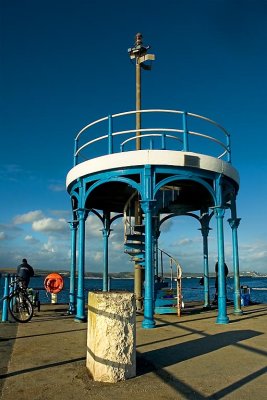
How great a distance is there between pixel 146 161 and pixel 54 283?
7107mm

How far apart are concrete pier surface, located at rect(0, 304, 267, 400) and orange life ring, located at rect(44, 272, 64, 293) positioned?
4265mm

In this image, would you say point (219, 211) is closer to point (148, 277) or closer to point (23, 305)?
point (148, 277)

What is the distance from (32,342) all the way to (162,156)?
6.13m

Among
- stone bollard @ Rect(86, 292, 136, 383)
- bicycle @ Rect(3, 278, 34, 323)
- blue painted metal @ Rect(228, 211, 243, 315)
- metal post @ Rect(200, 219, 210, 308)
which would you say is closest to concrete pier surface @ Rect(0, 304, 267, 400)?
stone bollard @ Rect(86, 292, 136, 383)

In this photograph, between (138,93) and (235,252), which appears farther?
(138,93)

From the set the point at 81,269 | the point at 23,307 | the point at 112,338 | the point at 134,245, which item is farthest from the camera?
the point at 134,245

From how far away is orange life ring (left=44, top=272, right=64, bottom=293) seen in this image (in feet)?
52.6

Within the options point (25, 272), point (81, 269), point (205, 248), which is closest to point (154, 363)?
point (81, 269)

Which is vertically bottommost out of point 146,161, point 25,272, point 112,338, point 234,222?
point 112,338

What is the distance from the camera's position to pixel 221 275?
12.4m

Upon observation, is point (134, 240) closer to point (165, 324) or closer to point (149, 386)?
point (165, 324)

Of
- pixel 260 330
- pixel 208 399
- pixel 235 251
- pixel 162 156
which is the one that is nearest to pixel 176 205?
pixel 235 251

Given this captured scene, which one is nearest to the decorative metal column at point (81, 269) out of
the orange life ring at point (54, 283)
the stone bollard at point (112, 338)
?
the orange life ring at point (54, 283)

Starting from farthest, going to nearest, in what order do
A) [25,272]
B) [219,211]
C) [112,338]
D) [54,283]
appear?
[54,283], [25,272], [219,211], [112,338]
